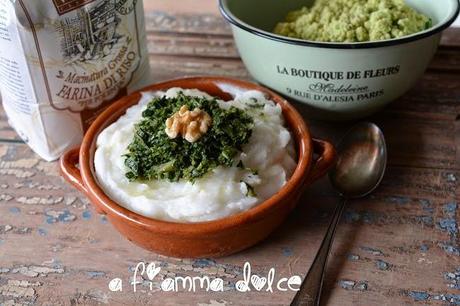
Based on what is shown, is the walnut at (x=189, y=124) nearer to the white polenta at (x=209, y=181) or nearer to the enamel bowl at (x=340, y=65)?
the white polenta at (x=209, y=181)

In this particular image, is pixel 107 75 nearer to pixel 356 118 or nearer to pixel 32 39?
pixel 32 39

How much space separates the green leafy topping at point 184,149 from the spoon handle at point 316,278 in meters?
0.17

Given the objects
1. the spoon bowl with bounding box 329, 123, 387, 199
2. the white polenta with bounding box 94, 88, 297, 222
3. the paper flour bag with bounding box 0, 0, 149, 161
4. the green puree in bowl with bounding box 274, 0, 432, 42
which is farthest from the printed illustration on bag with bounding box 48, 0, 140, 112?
the spoon bowl with bounding box 329, 123, 387, 199

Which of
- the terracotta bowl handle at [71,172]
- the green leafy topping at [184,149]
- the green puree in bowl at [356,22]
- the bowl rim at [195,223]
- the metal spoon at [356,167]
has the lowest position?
the metal spoon at [356,167]

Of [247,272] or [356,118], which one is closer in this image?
[247,272]

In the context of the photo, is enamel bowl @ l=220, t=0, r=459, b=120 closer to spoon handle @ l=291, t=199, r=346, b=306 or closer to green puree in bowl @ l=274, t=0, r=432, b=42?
green puree in bowl @ l=274, t=0, r=432, b=42

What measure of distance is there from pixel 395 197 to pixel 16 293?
0.56 metres

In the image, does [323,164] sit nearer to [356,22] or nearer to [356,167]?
[356,167]

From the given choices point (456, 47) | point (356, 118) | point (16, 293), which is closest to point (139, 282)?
point (16, 293)

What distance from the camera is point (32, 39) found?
0.85m

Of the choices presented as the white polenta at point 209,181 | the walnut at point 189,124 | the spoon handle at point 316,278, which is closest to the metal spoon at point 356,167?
the spoon handle at point 316,278

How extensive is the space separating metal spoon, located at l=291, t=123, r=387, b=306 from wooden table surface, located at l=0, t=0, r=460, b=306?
2 cm

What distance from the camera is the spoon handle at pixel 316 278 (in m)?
0.75

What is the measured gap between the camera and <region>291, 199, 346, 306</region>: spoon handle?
2.45ft
